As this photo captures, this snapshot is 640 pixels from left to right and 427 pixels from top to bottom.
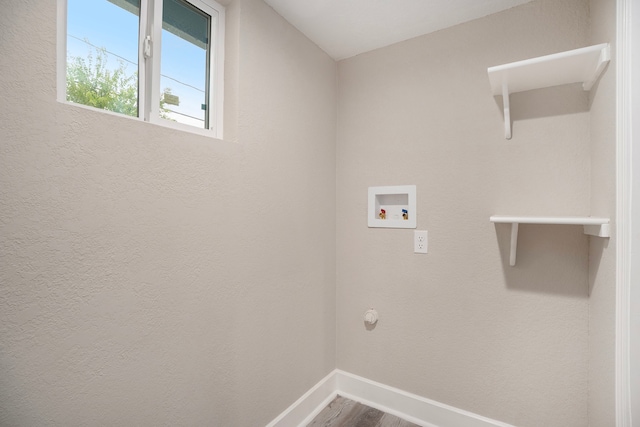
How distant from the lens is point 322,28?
1.86 m

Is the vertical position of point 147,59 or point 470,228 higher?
point 147,59

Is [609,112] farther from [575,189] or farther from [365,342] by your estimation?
[365,342]

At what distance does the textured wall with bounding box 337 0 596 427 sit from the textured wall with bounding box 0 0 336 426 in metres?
0.33

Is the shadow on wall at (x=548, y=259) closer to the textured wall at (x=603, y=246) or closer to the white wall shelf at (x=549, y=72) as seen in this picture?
the textured wall at (x=603, y=246)

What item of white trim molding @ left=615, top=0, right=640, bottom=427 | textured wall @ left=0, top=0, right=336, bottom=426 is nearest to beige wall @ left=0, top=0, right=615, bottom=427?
textured wall @ left=0, top=0, right=336, bottom=426

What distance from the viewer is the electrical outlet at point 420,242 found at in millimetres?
1893

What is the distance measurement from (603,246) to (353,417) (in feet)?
5.26

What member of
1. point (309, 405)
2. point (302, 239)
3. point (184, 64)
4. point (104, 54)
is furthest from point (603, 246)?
point (104, 54)

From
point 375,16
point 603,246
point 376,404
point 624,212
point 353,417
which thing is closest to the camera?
point 624,212

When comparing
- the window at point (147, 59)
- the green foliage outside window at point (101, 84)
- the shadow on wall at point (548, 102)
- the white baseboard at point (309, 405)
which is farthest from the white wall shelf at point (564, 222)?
the green foliage outside window at point (101, 84)

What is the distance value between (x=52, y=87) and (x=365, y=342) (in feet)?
6.72

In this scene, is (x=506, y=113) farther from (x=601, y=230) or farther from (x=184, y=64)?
(x=184, y=64)

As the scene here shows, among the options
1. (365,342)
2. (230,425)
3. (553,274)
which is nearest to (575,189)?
(553,274)

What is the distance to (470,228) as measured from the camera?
1.76 metres
